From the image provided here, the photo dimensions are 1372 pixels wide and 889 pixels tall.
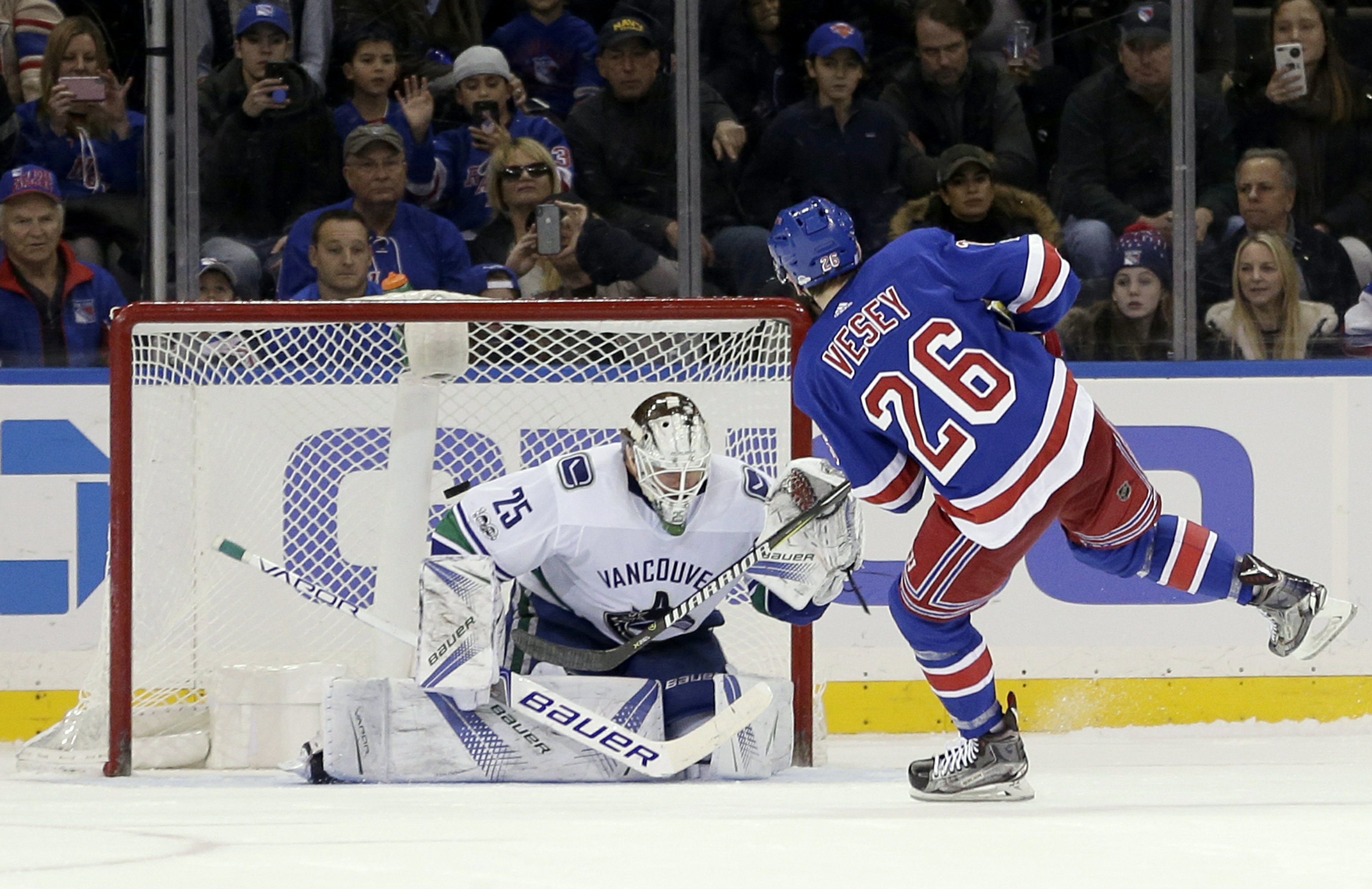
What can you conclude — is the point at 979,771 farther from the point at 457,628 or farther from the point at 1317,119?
the point at 1317,119

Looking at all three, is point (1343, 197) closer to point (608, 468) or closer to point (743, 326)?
point (743, 326)

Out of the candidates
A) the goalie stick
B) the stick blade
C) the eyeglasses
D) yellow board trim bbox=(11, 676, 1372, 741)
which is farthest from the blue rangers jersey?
the eyeglasses

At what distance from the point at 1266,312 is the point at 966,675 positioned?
6.03ft

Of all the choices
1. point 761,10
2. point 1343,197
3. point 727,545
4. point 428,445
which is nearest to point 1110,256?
point 1343,197

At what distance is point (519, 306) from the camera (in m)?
3.29

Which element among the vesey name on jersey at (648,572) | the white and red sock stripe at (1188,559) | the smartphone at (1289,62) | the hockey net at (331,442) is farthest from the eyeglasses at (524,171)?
the white and red sock stripe at (1188,559)

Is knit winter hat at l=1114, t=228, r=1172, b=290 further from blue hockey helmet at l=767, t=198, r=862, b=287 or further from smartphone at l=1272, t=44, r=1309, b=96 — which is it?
blue hockey helmet at l=767, t=198, r=862, b=287

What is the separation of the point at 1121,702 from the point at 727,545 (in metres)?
1.24

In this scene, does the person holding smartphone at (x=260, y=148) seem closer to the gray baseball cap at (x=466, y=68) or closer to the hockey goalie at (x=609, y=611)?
the gray baseball cap at (x=466, y=68)

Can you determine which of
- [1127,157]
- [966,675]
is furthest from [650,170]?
[966,675]

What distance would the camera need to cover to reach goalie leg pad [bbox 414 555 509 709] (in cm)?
293

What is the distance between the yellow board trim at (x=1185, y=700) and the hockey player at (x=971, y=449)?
121cm

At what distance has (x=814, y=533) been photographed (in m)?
2.95

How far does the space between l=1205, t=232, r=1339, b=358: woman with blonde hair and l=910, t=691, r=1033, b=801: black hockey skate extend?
1.71 m
